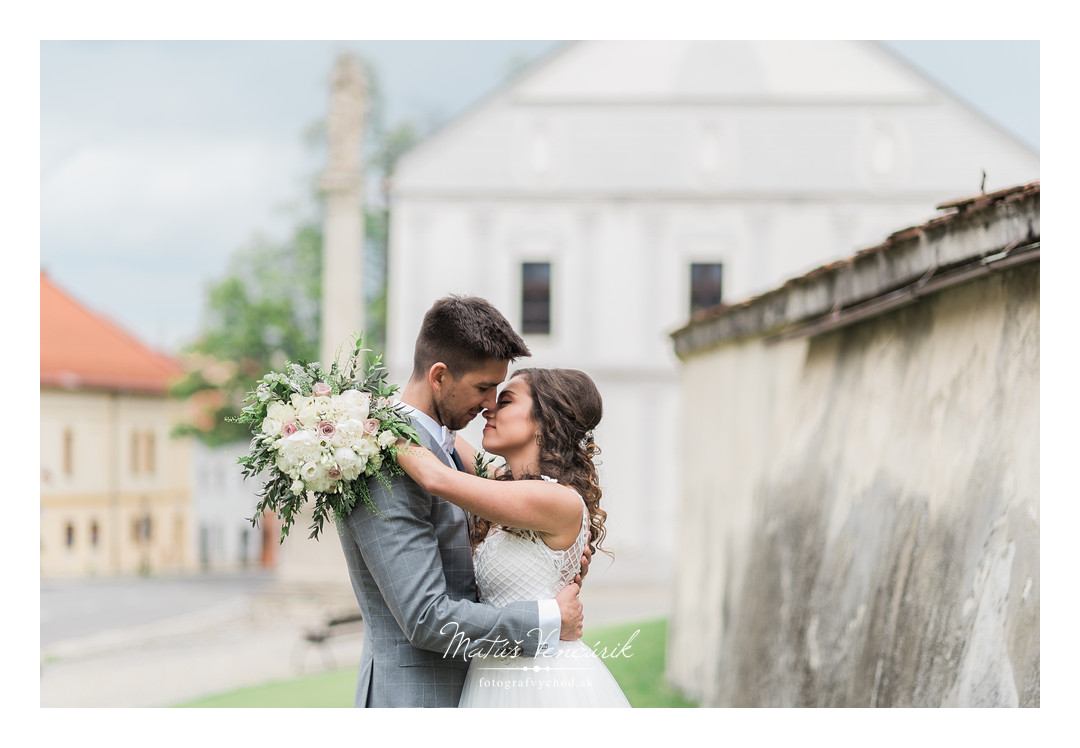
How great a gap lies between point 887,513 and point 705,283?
16631mm

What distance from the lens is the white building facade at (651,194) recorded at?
19688mm

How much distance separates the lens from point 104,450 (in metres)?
25.1

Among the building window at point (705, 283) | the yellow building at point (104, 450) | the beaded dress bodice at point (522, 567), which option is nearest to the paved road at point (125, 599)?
the yellow building at point (104, 450)

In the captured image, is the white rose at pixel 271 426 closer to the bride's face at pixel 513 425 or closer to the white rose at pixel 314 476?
the white rose at pixel 314 476

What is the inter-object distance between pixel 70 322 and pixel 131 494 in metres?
4.33

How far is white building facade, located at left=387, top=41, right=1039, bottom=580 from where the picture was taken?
19688 millimetres

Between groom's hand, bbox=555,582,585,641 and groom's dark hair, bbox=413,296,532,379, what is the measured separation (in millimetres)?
701

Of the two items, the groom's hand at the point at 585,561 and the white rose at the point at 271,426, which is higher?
the white rose at the point at 271,426

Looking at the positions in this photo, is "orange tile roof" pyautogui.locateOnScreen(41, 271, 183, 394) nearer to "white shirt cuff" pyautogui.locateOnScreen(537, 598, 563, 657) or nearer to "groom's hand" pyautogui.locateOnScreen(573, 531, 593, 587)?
"groom's hand" pyautogui.locateOnScreen(573, 531, 593, 587)

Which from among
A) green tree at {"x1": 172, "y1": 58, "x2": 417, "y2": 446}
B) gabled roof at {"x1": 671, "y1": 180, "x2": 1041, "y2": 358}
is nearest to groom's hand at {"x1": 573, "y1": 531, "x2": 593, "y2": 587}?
gabled roof at {"x1": 671, "y1": 180, "x2": 1041, "y2": 358}

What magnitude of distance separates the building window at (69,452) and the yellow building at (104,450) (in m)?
0.03

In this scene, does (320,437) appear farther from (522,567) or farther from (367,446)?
(522,567)

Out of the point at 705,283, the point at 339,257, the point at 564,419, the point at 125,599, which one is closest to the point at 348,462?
the point at 564,419
